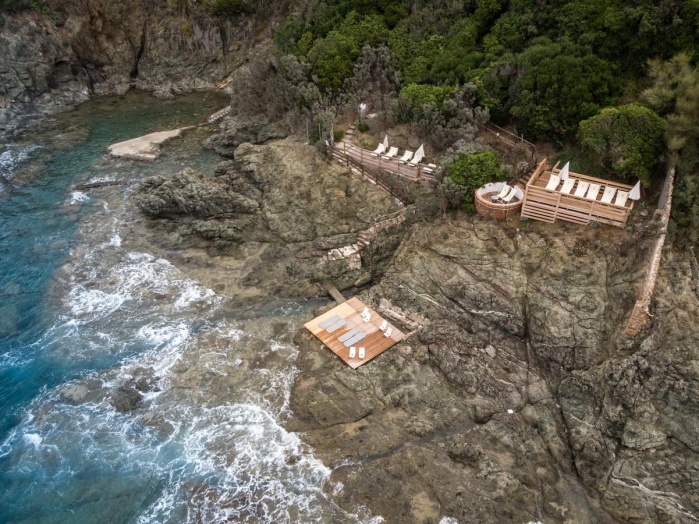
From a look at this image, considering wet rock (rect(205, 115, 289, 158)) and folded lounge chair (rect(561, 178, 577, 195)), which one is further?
wet rock (rect(205, 115, 289, 158))

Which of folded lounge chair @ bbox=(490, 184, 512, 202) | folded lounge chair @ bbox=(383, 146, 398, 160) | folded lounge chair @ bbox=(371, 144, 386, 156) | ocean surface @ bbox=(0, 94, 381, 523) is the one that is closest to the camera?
ocean surface @ bbox=(0, 94, 381, 523)

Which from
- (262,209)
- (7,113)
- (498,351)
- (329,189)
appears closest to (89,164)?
(7,113)

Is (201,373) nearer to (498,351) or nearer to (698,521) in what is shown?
(498,351)

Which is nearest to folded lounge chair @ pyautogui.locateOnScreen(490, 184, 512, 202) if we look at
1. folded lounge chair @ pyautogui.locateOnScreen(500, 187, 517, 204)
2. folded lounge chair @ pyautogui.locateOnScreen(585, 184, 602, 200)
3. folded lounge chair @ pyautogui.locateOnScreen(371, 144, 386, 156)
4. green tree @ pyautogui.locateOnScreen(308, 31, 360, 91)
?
folded lounge chair @ pyautogui.locateOnScreen(500, 187, 517, 204)

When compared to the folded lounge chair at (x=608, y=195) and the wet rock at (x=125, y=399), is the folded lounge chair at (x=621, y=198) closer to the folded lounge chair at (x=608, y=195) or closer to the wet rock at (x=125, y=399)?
the folded lounge chair at (x=608, y=195)

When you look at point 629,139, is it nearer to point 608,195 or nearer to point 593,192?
point 608,195

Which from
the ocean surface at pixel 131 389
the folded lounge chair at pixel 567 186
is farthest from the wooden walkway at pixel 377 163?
the ocean surface at pixel 131 389

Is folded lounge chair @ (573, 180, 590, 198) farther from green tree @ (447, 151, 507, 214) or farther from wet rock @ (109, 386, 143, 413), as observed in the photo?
wet rock @ (109, 386, 143, 413)
